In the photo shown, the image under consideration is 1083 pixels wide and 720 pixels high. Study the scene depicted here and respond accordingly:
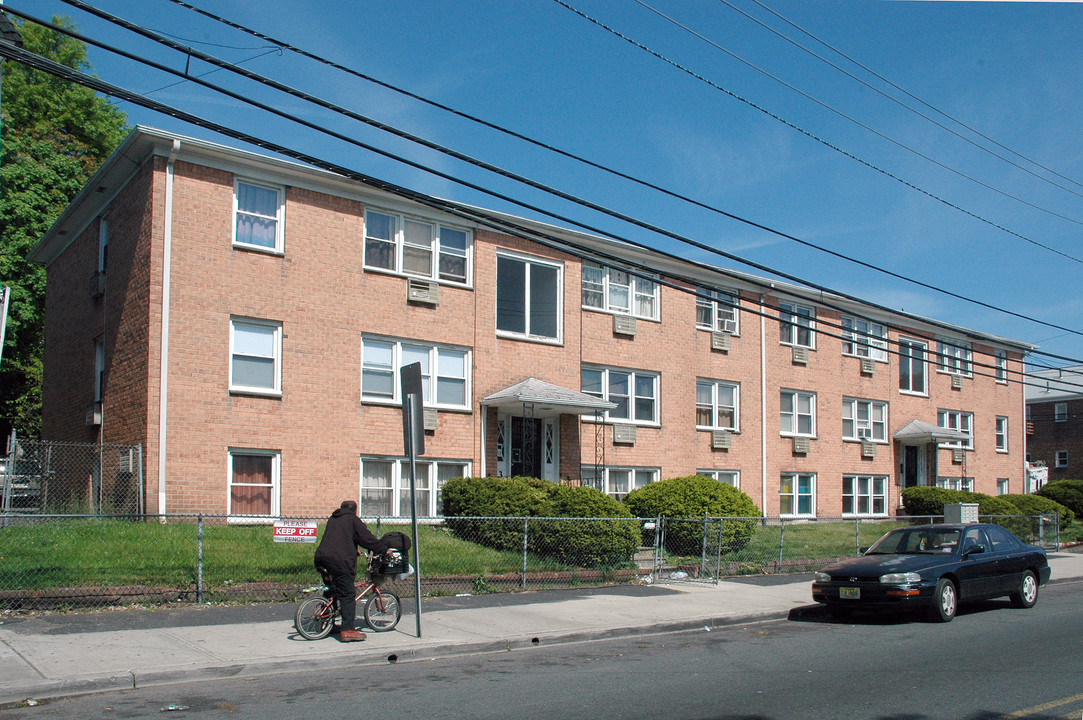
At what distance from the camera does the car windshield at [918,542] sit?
45.1ft

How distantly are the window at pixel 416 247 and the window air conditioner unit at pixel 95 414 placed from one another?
6.36 metres

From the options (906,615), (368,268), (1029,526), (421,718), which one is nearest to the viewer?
(421,718)

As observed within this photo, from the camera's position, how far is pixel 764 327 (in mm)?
27203

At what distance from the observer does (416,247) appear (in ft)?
66.6

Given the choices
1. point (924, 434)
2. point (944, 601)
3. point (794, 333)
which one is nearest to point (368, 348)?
point (944, 601)

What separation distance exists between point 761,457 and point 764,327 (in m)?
3.75

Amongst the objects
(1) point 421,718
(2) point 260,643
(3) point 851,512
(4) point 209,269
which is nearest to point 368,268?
(4) point 209,269

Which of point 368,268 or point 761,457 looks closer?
point 368,268

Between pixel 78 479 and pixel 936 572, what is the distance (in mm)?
17152

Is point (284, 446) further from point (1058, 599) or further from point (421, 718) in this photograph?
A: point (1058, 599)

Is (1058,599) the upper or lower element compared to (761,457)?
lower

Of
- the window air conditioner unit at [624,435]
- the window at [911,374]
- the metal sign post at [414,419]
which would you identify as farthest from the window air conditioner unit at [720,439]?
the metal sign post at [414,419]

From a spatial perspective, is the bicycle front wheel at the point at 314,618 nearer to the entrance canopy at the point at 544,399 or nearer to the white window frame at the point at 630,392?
the entrance canopy at the point at 544,399

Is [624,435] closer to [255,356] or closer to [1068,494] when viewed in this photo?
[255,356]
